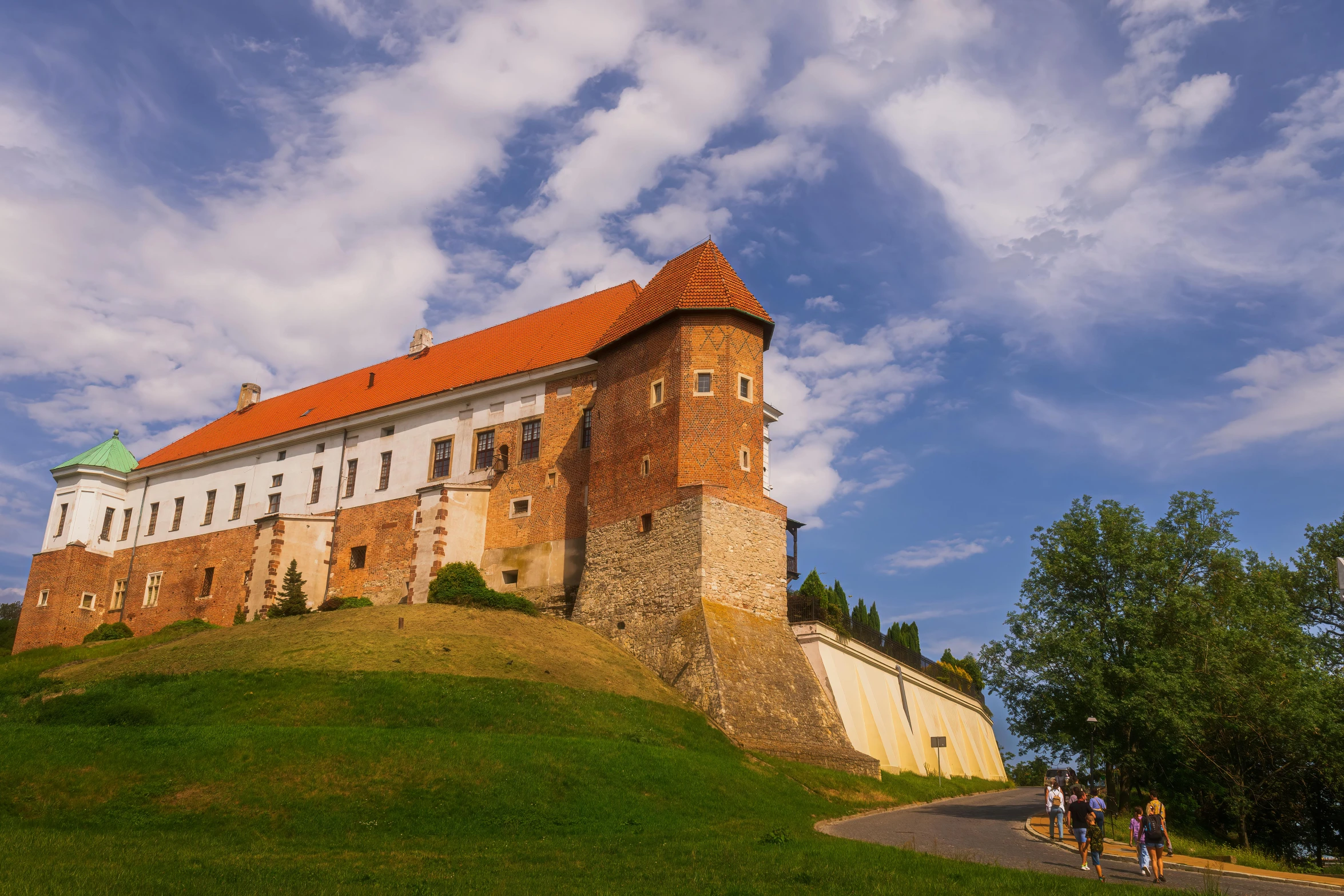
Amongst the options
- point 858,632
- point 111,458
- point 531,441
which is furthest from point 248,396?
point 858,632

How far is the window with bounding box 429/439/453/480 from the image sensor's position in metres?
43.4

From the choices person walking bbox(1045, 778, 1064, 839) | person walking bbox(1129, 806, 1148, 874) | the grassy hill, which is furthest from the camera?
person walking bbox(1045, 778, 1064, 839)

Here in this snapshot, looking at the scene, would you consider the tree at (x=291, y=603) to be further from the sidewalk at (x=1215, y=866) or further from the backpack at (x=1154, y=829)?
the backpack at (x=1154, y=829)

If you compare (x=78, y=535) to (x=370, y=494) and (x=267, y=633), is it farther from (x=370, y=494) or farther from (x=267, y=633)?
(x=267, y=633)

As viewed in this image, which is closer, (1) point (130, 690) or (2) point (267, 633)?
(1) point (130, 690)

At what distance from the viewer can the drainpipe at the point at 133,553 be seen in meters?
51.0

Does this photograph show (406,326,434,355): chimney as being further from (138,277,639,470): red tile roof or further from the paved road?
the paved road

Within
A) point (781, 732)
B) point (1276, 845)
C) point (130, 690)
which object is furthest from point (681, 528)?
point (1276, 845)

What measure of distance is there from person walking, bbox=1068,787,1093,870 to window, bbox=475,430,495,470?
2922 centimetres

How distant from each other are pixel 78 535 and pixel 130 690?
110ft

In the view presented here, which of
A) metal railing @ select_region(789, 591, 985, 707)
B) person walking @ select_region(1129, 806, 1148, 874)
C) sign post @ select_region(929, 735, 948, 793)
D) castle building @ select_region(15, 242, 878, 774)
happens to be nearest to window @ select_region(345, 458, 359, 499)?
castle building @ select_region(15, 242, 878, 774)

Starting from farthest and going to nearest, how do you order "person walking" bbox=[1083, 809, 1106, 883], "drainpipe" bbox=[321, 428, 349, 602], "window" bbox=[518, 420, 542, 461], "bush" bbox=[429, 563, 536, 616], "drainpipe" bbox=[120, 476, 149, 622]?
"drainpipe" bbox=[120, 476, 149, 622] < "drainpipe" bbox=[321, 428, 349, 602] < "window" bbox=[518, 420, 542, 461] < "bush" bbox=[429, 563, 536, 616] < "person walking" bbox=[1083, 809, 1106, 883]

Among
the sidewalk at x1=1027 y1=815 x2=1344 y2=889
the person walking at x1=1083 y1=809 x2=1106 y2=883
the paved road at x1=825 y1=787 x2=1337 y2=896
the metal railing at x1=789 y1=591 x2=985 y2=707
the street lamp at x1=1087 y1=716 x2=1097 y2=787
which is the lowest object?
the sidewalk at x1=1027 y1=815 x2=1344 y2=889

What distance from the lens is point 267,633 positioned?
30.4m
